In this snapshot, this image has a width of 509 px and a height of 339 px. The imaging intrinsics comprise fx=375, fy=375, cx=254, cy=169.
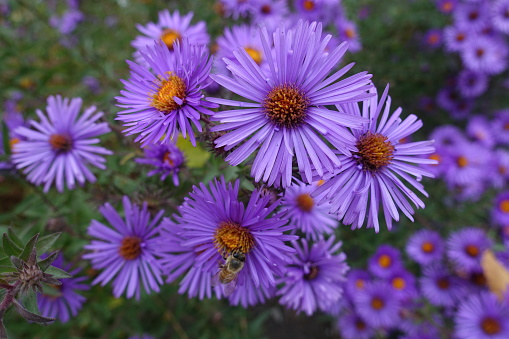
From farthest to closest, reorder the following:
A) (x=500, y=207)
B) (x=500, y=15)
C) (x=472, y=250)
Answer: (x=500, y=15) → (x=500, y=207) → (x=472, y=250)

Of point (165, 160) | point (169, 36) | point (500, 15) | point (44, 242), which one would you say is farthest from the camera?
point (500, 15)

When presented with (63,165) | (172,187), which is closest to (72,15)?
(63,165)

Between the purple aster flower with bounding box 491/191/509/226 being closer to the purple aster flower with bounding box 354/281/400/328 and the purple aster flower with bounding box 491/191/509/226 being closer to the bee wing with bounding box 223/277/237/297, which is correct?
the purple aster flower with bounding box 354/281/400/328

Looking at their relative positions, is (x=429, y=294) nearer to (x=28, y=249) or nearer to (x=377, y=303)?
(x=377, y=303)

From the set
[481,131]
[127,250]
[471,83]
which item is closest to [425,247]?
[481,131]

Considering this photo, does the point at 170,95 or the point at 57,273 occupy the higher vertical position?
the point at 170,95

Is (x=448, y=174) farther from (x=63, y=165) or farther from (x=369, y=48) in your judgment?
(x=63, y=165)

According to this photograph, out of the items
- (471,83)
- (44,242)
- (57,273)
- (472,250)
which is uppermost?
(471,83)
